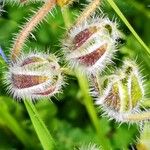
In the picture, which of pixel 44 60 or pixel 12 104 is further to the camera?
pixel 12 104

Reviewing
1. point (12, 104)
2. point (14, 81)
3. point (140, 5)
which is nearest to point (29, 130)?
point (12, 104)

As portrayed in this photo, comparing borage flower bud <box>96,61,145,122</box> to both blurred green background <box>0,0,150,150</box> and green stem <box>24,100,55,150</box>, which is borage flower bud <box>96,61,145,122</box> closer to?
green stem <box>24,100,55,150</box>

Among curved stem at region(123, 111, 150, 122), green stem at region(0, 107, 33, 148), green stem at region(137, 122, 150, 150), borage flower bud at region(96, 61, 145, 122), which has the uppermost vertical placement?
borage flower bud at region(96, 61, 145, 122)

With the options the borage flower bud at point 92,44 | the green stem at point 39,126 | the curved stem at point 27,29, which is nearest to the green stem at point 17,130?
the green stem at point 39,126

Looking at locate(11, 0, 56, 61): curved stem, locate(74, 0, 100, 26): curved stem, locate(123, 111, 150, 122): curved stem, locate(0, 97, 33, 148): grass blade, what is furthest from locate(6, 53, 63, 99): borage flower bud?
locate(0, 97, 33, 148): grass blade

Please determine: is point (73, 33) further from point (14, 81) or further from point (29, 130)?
point (29, 130)

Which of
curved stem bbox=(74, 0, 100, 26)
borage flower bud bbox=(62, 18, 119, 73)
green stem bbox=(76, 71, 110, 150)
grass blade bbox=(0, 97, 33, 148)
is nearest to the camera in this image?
borage flower bud bbox=(62, 18, 119, 73)

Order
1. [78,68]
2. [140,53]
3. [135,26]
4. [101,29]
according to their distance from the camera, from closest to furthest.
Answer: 1. [101,29]
2. [78,68]
3. [140,53]
4. [135,26]
